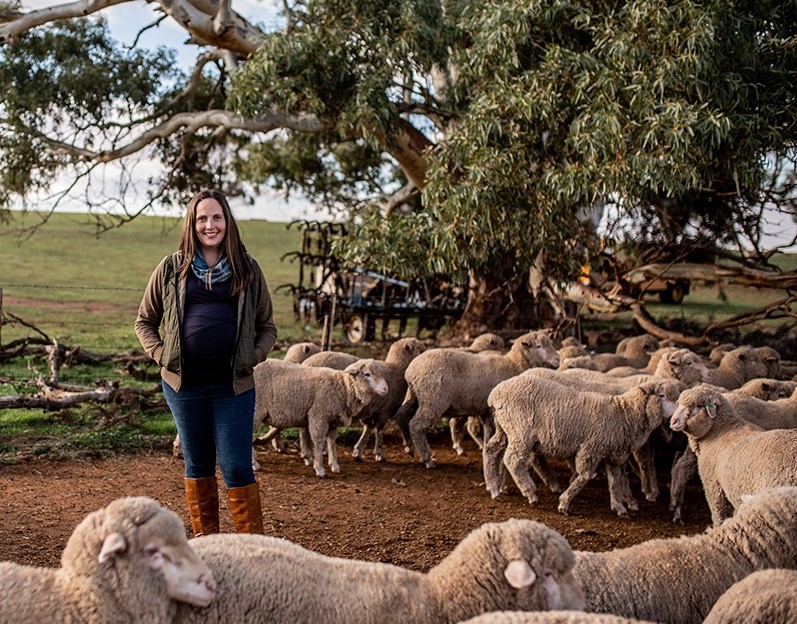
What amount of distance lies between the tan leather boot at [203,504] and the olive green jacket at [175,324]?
701mm

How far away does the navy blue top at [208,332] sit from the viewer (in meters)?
5.17

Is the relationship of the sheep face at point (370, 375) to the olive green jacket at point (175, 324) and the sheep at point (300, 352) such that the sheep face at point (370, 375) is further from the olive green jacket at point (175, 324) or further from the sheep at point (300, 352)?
the olive green jacket at point (175, 324)

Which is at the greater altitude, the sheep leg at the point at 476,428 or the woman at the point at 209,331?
the woman at the point at 209,331

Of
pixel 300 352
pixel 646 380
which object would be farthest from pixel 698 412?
pixel 300 352

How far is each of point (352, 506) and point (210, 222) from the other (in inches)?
133

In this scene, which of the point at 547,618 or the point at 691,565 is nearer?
the point at 547,618

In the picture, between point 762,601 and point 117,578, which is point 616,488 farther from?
point 117,578

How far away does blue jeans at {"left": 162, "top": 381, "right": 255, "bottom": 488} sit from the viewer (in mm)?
5266

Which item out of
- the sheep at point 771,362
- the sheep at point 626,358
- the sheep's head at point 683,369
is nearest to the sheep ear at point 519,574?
the sheep's head at point 683,369

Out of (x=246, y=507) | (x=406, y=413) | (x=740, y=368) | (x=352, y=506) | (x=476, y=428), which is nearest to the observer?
(x=246, y=507)

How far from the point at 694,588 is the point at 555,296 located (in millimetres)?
10114

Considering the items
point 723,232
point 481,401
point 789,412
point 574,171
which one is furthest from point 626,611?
point 723,232

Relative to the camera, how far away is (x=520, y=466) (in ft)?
25.3

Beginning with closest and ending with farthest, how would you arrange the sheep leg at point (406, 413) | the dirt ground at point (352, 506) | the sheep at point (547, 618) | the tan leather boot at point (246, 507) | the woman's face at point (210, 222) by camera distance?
1. the sheep at point (547, 618)
2. the woman's face at point (210, 222)
3. the tan leather boot at point (246, 507)
4. the dirt ground at point (352, 506)
5. the sheep leg at point (406, 413)
